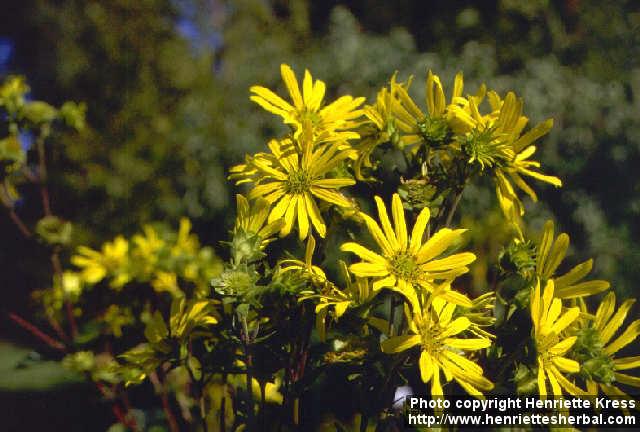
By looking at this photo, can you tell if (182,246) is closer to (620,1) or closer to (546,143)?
(546,143)

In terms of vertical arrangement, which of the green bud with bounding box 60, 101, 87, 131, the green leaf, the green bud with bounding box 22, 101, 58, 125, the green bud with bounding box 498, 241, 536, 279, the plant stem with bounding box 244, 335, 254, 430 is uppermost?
the green bud with bounding box 60, 101, 87, 131

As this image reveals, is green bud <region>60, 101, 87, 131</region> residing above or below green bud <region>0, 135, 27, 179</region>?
above

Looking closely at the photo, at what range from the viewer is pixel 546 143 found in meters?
3.96

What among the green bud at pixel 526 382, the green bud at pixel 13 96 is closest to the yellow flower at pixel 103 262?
the green bud at pixel 13 96

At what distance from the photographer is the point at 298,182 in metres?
1.18

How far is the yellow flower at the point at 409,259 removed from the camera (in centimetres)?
98

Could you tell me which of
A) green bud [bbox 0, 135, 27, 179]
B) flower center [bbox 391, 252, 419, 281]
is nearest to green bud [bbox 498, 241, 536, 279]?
flower center [bbox 391, 252, 419, 281]

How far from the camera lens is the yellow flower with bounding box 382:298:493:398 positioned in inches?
39.2

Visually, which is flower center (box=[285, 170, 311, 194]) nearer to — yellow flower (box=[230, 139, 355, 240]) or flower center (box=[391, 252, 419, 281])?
yellow flower (box=[230, 139, 355, 240])

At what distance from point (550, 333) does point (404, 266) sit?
32 cm

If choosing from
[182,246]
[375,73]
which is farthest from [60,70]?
[182,246]

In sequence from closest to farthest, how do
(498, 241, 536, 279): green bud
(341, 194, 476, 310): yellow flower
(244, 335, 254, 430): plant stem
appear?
(341, 194, 476, 310): yellow flower
(244, 335, 254, 430): plant stem
(498, 241, 536, 279): green bud

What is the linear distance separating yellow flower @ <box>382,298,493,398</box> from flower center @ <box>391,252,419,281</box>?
7 centimetres

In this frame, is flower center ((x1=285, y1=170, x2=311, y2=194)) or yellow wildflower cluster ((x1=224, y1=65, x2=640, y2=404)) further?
flower center ((x1=285, y1=170, x2=311, y2=194))
